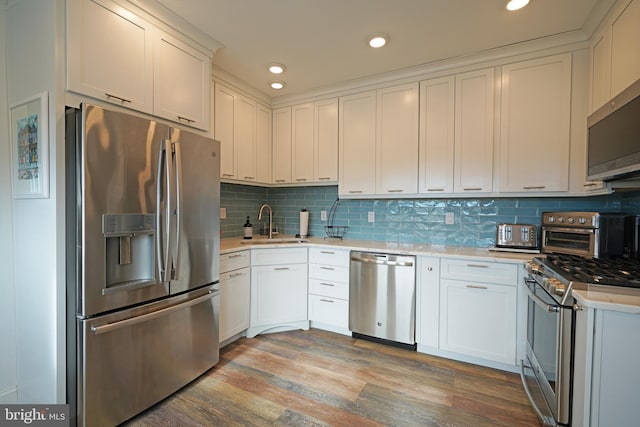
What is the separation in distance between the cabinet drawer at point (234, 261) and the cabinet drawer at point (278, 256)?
77 millimetres

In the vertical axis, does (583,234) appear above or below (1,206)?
below

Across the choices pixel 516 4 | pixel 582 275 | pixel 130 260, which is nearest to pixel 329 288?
pixel 130 260

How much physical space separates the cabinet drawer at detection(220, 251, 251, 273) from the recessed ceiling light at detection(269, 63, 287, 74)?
1.81 m

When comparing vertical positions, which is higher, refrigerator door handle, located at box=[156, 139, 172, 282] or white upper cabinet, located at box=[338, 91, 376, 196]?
white upper cabinet, located at box=[338, 91, 376, 196]

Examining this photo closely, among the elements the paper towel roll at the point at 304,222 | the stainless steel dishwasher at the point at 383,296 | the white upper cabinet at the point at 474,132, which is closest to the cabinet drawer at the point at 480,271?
the stainless steel dishwasher at the point at 383,296

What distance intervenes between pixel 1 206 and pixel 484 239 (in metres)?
3.72

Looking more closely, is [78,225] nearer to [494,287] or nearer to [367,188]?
[367,188]

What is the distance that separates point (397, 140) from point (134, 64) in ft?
7.41

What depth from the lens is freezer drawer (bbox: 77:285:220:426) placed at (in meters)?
1.48

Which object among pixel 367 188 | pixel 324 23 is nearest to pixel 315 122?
pixel 367 188

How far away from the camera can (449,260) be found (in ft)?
7.77

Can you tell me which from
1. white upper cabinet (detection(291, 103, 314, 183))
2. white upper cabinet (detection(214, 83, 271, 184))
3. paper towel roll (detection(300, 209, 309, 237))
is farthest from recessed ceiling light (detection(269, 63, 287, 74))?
paper towel roll (detection(300, 209, 309, 237))

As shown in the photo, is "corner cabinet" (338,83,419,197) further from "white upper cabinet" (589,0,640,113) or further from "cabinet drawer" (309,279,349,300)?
"white upper cabinet" (589,0,640,113)

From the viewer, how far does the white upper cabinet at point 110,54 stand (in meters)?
1.53
